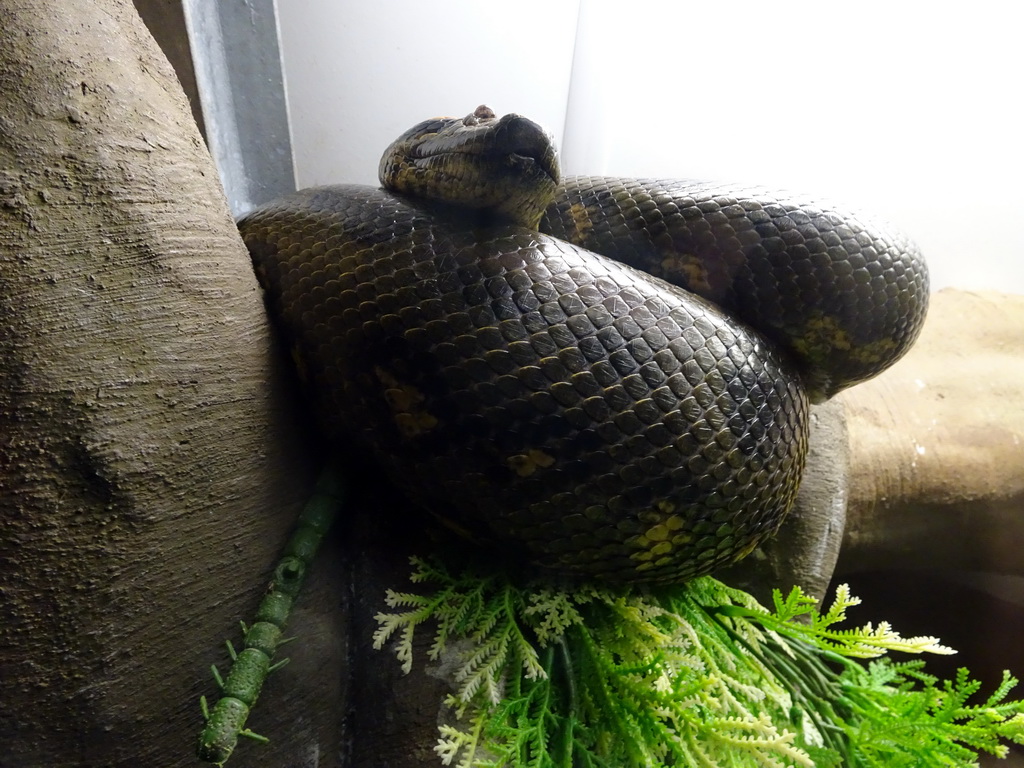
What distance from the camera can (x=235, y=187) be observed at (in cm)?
175

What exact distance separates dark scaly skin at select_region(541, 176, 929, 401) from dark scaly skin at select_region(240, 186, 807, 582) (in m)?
0.24

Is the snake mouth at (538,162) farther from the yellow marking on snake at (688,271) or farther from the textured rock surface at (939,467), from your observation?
the textured rock surface at (939,467)

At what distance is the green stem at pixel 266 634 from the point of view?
0.84m

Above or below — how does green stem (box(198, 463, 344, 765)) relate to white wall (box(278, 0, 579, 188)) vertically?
below

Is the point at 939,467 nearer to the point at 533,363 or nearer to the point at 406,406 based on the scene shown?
the point at 533,363

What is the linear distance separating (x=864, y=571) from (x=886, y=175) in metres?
Answer: 1.37

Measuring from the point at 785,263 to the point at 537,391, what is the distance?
0.67 m

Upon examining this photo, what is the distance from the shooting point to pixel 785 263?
4.32 ft

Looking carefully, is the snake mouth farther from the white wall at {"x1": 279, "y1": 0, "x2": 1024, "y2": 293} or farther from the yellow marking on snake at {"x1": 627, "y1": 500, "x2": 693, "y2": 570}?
the white wall at {"x1": 279, "y1": 0, "x2": 1024, "y2": 293}

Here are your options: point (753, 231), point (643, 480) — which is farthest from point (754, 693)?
point (753, 231)

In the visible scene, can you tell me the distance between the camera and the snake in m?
0.98

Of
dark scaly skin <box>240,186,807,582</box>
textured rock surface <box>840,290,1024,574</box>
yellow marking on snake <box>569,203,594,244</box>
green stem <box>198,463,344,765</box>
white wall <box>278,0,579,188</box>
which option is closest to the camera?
green stem <box>198,463,344,765</box>

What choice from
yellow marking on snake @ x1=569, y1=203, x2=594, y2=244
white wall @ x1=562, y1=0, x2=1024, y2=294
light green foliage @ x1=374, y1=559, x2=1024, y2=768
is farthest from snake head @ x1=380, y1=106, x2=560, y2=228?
white wall @ x1=562, y1=0, x2=1024, y2=294

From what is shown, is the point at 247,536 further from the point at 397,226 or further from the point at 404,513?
the point at 397,226
